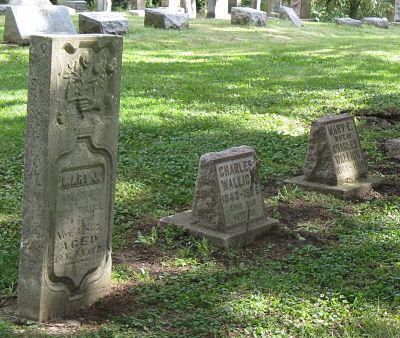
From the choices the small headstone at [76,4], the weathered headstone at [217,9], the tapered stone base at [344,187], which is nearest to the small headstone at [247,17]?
the weathered headstone at [217,9]

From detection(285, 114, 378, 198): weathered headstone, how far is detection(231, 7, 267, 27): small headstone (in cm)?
1560

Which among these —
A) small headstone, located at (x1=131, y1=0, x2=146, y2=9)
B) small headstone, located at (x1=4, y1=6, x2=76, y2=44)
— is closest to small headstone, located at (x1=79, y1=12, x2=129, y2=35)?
small headstone, located at (x1=4, y1=6, x2=76, y2=44)

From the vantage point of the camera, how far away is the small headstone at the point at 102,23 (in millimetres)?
18000

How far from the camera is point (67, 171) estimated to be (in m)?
4.97

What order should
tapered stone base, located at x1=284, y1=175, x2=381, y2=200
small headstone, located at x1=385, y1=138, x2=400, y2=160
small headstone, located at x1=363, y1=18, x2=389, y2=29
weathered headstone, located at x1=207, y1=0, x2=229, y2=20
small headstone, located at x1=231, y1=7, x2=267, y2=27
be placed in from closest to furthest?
tapered stone base, located at x1=284, y1=175, x2=381, y2=200
small headstone, located at x1=385, y1=138, x2=400, y2=160
small headstone, located at x1=231, y1=7, x2=267, y2=27
weathered headstone, located at x1=207, y1=0, x2=229, y2=20
small headstone, located at x1=363, y1=18, x2=389, y2=29

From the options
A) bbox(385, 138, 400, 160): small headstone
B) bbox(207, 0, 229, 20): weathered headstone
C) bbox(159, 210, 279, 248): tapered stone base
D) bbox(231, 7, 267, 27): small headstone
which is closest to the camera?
bbox(159, 210, 279, 248): tapered stone base

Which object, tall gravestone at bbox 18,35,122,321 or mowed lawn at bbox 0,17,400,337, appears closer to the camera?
tall gravestone at bbox 18,35,122,321

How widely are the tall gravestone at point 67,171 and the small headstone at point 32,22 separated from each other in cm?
1134

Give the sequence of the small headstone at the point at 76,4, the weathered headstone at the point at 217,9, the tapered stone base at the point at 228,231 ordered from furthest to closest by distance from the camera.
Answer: the small headstone at the point at 76,4, the weathered headstone at the point at 217,9, the tapered stone base at the point at 228,231

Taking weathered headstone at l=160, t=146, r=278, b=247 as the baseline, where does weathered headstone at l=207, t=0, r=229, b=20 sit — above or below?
above

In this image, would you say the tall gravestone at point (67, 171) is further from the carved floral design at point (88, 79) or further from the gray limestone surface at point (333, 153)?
the gray limestone surface at point (333, 153)

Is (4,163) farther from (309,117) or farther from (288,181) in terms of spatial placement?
(309,117)

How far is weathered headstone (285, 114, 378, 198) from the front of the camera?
26.1ft

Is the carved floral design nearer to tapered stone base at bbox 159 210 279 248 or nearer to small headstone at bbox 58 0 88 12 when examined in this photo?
tapered stone base at bbox 159 210 279 248
